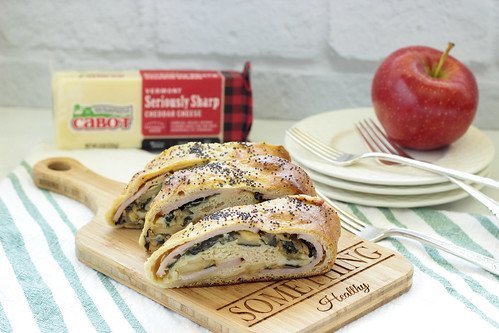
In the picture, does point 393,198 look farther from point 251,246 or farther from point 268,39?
point 268,39

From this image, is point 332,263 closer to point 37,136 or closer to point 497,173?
point 497,173

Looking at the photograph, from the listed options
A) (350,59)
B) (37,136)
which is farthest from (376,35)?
(37,136)

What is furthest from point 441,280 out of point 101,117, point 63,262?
point 101,117

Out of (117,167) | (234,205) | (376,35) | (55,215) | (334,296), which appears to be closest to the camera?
(334,296)

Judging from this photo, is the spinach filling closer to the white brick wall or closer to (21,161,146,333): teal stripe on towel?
(21,161,146,333): teal stripe on towel

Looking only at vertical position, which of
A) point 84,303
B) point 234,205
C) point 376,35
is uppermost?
point 376,35

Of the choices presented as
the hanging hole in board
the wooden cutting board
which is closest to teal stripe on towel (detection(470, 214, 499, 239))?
the wooden cutting board
